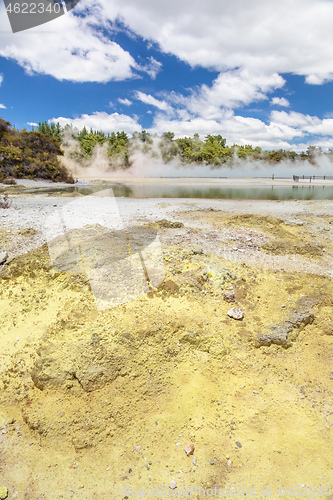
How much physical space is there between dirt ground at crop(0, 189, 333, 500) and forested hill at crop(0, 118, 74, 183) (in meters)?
29.5

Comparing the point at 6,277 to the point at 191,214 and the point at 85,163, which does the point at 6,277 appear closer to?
the point at 191,214

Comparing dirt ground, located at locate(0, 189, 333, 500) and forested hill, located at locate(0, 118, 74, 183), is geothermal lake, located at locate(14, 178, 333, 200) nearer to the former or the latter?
forested hill, located at locate(0, 118, 74, 183)

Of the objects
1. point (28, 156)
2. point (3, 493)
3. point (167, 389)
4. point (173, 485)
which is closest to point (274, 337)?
point (167, 389)

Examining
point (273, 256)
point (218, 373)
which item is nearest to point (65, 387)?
point (218, 373)

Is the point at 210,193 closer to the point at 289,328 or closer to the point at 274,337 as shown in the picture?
the point at 289,328

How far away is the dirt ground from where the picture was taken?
9.05 feet

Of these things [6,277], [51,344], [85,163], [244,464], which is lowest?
[244,464]

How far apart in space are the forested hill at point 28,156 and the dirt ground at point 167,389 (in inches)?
1162

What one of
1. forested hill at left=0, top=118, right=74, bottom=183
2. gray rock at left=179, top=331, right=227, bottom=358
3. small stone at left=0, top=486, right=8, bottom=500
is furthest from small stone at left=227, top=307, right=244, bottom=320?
forested hill at left=0, top=118, right=74, bottom=183

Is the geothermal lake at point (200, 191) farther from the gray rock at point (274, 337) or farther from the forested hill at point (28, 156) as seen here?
the gray rock at point (274, 337)

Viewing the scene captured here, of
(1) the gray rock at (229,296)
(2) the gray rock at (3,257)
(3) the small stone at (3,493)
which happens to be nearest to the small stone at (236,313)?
(1) the gray rock at (229,296)

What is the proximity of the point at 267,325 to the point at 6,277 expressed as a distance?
5.36 metres

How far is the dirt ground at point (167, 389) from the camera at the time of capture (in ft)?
9.05

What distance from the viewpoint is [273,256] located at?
7.20 m
